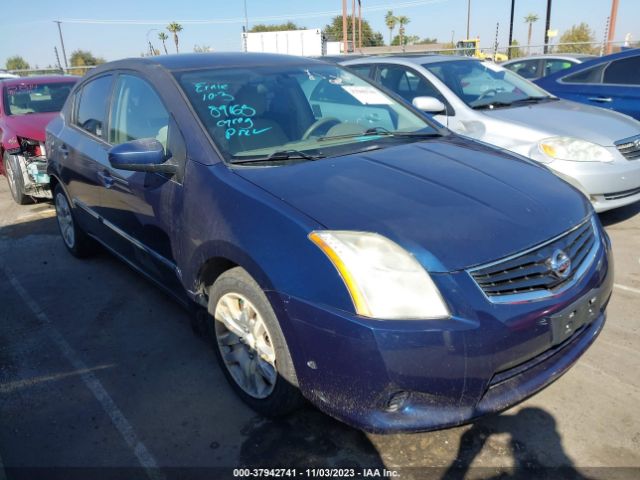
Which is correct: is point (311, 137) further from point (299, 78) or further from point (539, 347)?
point (539, 347)

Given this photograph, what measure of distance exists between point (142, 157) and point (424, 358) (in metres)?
1.75

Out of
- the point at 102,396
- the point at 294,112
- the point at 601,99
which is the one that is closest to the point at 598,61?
the point at 601,99

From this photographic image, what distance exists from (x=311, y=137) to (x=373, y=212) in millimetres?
975

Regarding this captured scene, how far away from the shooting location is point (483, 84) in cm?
577

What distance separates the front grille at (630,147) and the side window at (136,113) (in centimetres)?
405

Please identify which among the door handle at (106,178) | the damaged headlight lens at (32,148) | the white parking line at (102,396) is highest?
the door handle at (106,178)

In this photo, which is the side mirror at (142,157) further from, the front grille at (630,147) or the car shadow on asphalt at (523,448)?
the front grille at (630,147)

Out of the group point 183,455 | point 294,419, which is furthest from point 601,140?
point 183,455

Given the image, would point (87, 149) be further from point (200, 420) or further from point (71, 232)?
point (200, 420)

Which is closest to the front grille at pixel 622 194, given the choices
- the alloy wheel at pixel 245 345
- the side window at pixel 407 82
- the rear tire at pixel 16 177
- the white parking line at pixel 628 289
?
the white parking line at pixel 628 289

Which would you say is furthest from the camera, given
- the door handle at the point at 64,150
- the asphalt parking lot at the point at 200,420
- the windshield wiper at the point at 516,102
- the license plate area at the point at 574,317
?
the windshield wiper at the point at 516,102

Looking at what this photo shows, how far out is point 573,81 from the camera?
23.0ft

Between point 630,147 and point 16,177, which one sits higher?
point 630,147

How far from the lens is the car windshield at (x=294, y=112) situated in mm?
2725
